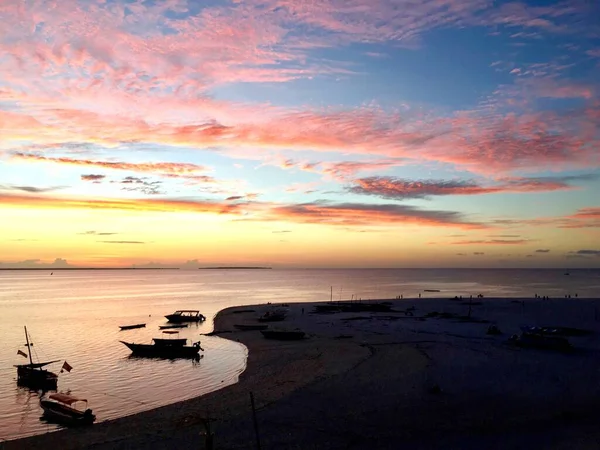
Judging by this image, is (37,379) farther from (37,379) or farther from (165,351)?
(165,351)

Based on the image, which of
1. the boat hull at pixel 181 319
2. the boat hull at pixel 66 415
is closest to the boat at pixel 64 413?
the boat hull at pixel 66 415

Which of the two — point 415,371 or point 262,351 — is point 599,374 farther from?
point 262,351

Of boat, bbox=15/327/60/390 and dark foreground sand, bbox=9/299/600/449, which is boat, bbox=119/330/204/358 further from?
boat, bbox=15/327/60/390

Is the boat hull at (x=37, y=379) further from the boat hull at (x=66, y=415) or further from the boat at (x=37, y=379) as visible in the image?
the boat hull at (x=66, y=415)

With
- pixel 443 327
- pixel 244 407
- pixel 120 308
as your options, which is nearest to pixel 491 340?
pixel 443 327

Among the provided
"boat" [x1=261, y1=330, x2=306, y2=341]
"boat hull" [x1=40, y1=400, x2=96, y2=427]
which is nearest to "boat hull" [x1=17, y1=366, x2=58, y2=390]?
"boat hull" [x1=40, y1=400, x2=96, y2=427]

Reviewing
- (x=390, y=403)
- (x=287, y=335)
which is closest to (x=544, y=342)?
(x=390, y=403)
